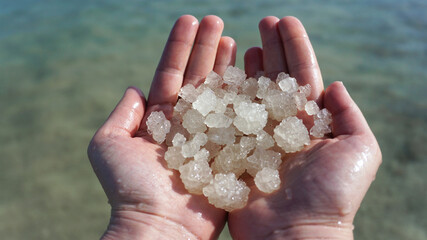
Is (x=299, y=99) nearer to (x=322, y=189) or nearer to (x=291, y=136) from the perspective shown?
(x=291, y=136)

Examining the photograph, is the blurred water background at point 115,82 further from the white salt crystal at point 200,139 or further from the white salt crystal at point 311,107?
the white salt crystal at point 311,107

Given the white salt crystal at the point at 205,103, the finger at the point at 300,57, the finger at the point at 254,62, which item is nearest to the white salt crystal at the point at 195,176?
the white salt crystal at the point at 205,103

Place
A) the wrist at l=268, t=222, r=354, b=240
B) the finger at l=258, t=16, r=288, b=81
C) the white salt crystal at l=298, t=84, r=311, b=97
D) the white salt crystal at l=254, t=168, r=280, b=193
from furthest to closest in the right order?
1. the finger at l=258, t=16, r=288, b=81
2. the white salt crystal at l=298, t=84, r=311, b=97
3. the white salt crystal at l=254, t=168, r=280, b=193
4. the wrist at l=268, t=222, r=354, b=240

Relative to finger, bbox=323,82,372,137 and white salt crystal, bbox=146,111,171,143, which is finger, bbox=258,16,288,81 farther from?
white salt crystal, bbox=146,111,171,143

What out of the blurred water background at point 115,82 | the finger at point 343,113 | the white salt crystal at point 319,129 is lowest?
the blurred water background at point 115,82

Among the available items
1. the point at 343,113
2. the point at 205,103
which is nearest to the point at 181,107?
the point at 205,103

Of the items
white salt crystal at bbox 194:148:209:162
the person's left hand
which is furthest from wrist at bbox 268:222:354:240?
white salt crystal at bbox 194:148:209:162

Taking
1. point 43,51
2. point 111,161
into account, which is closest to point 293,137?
point 111,161
